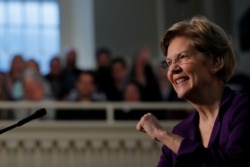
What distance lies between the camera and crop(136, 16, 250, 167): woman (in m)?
1.92

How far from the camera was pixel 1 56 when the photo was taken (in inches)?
290

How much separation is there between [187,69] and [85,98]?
3.49 metres

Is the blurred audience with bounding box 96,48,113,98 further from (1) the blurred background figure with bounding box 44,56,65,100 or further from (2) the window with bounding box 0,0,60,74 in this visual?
(2) the window with bounding box 0,0,60,74

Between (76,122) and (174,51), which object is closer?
(174,51)

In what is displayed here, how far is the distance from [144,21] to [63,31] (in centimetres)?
99

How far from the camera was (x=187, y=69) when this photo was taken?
6.77ft


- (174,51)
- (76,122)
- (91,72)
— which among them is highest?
(174,51)

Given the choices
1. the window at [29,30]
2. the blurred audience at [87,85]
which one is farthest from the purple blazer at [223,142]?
the window at [29,30]

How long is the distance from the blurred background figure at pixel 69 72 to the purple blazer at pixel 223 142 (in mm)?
3568

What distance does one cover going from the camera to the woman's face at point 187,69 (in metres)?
2.06

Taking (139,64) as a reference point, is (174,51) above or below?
above

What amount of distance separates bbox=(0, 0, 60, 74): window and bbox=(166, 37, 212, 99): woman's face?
5.44 m

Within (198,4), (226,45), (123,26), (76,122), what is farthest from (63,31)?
(226,45)

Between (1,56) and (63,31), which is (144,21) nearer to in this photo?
(63,31)
